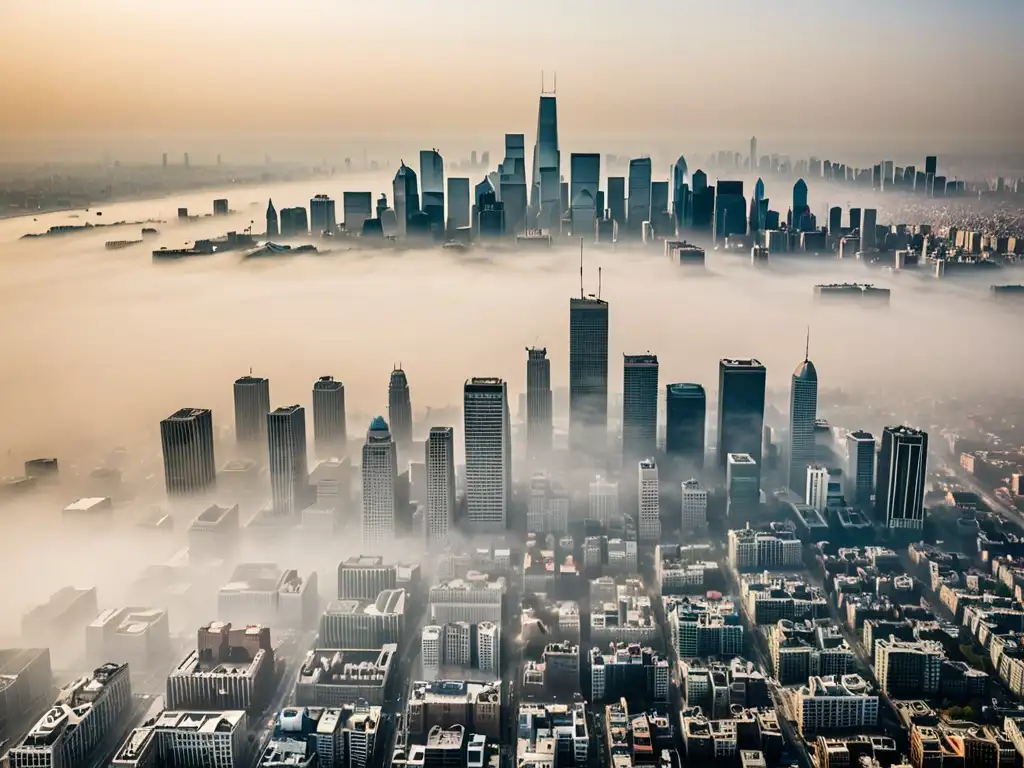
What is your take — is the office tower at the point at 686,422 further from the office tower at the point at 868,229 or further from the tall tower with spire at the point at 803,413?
the office tower at the point at 868,229

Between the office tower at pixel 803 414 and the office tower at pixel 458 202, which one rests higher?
the office tower at pixel 458 202

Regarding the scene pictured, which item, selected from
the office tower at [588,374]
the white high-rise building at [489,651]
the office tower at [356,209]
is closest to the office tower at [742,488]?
the office tower at [588,374]

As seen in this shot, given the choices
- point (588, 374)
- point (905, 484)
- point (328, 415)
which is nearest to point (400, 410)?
point (328, 415)

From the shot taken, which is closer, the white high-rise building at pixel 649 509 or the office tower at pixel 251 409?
the white high-rise building at pixel 649 509

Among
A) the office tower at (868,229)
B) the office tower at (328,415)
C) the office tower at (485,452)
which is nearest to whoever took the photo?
the office tower at (485,452)

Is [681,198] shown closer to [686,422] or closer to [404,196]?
[686,422]

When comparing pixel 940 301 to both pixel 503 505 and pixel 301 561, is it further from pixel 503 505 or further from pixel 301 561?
pixel 301 561

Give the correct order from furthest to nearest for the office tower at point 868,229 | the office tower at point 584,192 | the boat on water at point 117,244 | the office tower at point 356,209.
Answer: the office tower at point 868,229 → the office tower at point 584,192 → the office tower at point 356,209 → the boat on water at point 117,244
